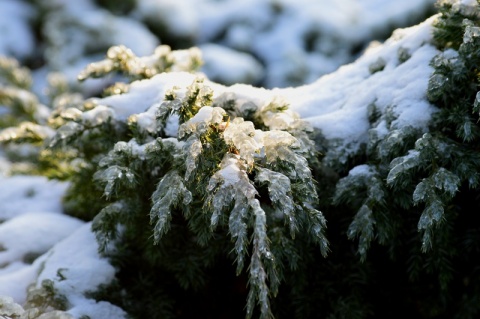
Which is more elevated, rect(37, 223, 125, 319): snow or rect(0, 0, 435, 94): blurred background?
rect(0, 0, 435, 94): blurred background

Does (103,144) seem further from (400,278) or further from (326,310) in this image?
(400,278)

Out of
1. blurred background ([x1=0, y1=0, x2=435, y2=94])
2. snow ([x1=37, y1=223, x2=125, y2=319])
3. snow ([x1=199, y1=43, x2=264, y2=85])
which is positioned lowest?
snow ([x1=37, y1=223, x2=125, y2=319])

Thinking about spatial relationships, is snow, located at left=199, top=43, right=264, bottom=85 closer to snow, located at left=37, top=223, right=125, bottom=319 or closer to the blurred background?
the blurred background

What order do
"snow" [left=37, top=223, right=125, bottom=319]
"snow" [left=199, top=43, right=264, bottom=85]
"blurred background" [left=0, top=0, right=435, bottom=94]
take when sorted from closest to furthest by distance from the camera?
"snow" [left=37, top=223, right=125, bottom=319]
"snow" [left=199, top=43, right=264, bottom=85]
"blurred background" [left=0, top=0, right=435, bottom=94]

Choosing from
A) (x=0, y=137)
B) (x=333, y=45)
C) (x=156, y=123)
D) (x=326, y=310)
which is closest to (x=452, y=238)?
(x=326, y=310)

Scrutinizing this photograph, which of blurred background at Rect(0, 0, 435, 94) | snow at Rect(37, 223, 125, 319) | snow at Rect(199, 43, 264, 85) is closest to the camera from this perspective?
snow at Rect(37, 223, 125, 319)

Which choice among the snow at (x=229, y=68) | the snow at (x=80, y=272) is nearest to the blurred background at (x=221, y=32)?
the snow at (x=229, y=68)

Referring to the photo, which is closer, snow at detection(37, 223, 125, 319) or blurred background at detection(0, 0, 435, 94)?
snow at detection(37, 223, 125, 319)

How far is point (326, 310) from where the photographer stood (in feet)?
5.20

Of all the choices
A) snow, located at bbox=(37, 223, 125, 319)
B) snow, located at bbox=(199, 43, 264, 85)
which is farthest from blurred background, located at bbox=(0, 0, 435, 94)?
snow, located at bbox=(37, 223, 125, 319)

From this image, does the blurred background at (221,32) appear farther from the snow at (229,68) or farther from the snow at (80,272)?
the snow at (80,272)

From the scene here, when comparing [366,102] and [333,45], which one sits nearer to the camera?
[366,102]

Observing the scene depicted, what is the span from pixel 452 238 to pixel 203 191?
0.86m

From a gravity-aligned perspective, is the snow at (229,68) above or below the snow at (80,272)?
above
